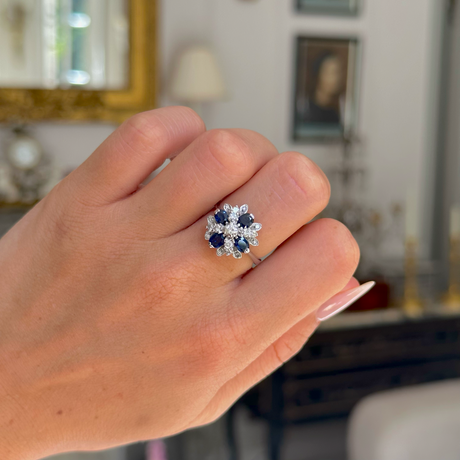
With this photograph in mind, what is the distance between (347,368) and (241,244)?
1.96 meters

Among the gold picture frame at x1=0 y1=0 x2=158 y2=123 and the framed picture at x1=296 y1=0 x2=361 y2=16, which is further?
the framed picture at x1=296 y1=0 x2=361 y2=16

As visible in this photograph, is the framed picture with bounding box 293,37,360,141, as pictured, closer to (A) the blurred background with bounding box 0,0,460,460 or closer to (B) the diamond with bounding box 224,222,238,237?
(A) the blurred background with bounding box 0,0,460,460

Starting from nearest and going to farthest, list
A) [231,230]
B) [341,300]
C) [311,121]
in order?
1. [231,230]
2. [341,300]
3. [311,121]

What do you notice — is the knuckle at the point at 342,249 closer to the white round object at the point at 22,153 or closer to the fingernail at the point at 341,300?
the fingernail at the point at 341,300

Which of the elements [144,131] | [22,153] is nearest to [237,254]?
[144,131]

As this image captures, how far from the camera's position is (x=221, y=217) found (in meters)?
0.49

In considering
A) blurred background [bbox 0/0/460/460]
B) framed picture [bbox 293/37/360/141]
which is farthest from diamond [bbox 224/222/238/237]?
framed picture [bbox 293/37/360/141]

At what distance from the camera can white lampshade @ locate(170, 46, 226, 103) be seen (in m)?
2.36

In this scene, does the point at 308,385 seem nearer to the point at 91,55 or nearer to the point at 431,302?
the point at 431,302

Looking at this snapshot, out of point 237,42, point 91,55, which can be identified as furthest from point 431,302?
point 91,55

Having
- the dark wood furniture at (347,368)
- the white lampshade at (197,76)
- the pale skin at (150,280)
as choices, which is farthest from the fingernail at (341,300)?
the white lampshade at (197,76)

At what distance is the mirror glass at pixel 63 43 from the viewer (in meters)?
2.25

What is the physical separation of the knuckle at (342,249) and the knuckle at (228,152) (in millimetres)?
107

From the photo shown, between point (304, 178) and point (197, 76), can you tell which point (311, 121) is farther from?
point (304, 178)
